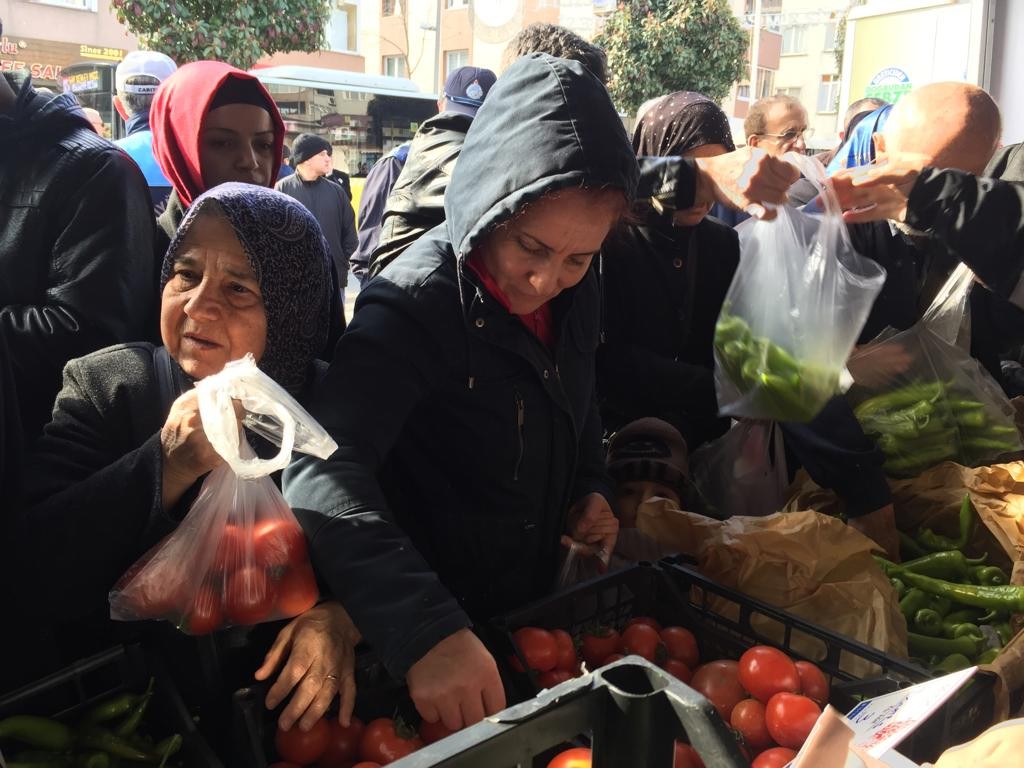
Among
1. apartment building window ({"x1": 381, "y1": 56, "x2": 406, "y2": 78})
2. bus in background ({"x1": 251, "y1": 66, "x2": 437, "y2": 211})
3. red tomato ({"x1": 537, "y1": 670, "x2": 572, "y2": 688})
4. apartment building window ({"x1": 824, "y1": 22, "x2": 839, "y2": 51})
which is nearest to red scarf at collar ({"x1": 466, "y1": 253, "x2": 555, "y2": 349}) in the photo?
red tomato ({"x1": 537, "y1": 670, "x2": 572, "y2": 688})

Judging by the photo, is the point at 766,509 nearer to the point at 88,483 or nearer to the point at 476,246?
the point at 476,246

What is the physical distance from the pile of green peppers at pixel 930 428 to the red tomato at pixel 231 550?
1.91m

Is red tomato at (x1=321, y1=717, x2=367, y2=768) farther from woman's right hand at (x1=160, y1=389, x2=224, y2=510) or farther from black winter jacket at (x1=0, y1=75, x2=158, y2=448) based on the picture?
black winter jacket at (x1=0, y1=75, x2=158, y2=448)

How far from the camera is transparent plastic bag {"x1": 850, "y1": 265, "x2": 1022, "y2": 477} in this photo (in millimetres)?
2488

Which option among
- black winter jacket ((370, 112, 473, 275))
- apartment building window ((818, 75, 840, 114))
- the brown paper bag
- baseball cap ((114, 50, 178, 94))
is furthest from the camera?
apartment building window ((818, 75, 840, 114))

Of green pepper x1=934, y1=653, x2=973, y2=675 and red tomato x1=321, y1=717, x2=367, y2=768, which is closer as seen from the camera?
red tomato x1=321, y1=717, x2=367, y2=768

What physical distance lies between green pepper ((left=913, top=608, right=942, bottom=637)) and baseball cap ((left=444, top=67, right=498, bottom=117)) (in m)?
2.27

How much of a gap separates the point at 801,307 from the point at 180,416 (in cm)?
150

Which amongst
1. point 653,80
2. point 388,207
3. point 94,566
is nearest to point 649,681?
point 94,566

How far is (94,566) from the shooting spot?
1.29 metres

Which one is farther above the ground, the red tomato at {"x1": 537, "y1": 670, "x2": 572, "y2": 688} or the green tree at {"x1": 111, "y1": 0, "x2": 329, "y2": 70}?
the green tree at {"x1": 111, "y1": 0, "x2": 329, "y2": 70}

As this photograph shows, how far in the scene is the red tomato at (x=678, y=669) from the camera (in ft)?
5.21

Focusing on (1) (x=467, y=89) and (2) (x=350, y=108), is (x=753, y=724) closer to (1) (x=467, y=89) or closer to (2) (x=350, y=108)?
(1) (x=467, y=89)

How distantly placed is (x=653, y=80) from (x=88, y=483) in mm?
17039
